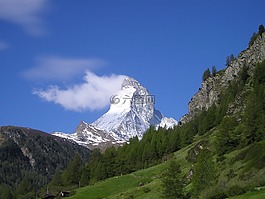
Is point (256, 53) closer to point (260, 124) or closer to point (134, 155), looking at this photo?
point (134, 155)

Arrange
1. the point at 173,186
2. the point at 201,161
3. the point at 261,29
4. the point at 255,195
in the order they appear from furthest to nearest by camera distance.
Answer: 1. the point at 261,29
2. the point at 173,186
3. the point at 201,161
4. the point at 255,195

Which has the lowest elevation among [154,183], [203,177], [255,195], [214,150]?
[255,195]

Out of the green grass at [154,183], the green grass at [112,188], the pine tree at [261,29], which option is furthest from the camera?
the pine tree at [261,29]

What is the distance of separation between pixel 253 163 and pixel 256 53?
131 meters

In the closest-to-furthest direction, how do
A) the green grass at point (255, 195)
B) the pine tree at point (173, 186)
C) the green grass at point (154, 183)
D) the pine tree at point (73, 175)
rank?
the green grass at point (255, 195) → the green grass at point (154, 183) → the pine tree at point (173, 186) → the pine tree at point (73, 175)

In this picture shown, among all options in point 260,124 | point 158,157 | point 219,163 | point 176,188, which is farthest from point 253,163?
point 158,157

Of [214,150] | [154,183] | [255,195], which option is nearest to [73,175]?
[154,183]

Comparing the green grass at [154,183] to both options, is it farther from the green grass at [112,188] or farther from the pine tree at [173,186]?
the pine tree at [173,186]

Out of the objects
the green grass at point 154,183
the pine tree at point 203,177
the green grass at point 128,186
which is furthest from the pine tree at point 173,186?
the green grass at point 128,186

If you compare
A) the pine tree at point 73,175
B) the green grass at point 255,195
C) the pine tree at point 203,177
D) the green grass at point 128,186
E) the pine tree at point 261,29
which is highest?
the pine tree at point 261,29

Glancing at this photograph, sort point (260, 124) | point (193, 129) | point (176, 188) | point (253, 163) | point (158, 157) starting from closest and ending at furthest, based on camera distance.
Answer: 1. point (253, 163)
2. point (176, 188)
3. point (260, 124)
4. point (158, 157)
5. point (193, 129)

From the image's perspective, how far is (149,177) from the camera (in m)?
116

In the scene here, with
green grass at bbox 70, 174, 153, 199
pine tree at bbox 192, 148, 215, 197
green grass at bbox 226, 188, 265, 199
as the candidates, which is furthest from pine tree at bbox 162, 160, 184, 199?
green grass at bbox 70, 174, 153, 199

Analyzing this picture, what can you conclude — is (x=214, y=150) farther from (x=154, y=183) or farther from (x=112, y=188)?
(x=112, y=188)
